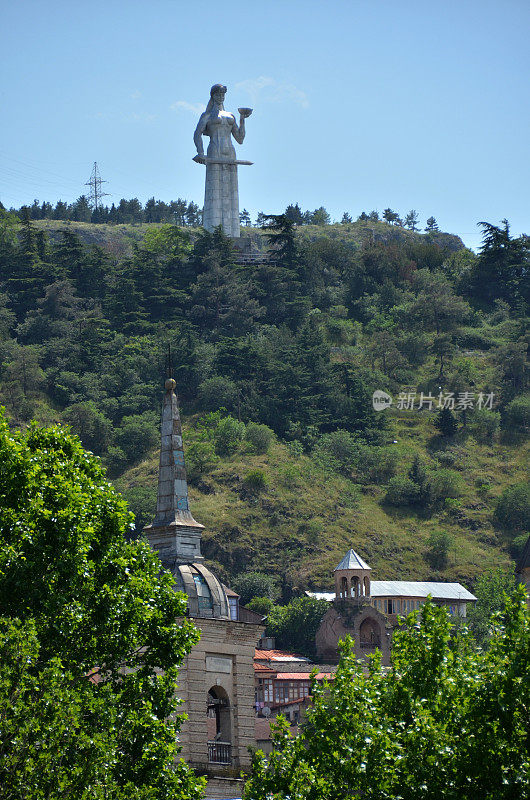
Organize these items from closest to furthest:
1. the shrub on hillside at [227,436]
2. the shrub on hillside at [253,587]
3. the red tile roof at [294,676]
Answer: the red tile roof at [294,676], the shrub on hillside at [253,587], the shrub on hillside at [227,436]

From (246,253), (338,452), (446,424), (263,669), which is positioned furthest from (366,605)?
(246,253)

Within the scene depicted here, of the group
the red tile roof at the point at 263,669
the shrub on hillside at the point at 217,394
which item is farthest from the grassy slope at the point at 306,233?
the red tile roof at the point at 263,669

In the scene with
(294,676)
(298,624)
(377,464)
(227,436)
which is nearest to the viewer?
(294,676)

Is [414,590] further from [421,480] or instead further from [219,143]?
[219,143]

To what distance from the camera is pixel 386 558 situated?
109m

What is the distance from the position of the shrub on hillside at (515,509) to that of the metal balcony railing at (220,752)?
7897 centimetres

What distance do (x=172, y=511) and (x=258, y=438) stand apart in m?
81.3

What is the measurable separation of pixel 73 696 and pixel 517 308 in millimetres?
126859

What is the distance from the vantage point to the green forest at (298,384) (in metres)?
111

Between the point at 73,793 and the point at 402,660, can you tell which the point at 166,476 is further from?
the point at 73,793

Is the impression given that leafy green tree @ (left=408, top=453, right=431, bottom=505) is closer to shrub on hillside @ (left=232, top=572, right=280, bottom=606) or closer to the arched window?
shrub on hillside @ (left=232, top=572, right=280, bottom=606)

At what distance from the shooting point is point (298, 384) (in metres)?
129

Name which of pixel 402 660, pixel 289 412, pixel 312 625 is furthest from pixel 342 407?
pixel 402 660

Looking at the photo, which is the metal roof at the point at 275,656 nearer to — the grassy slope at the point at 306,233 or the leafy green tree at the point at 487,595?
the leafy green tree at the point at 487,595
